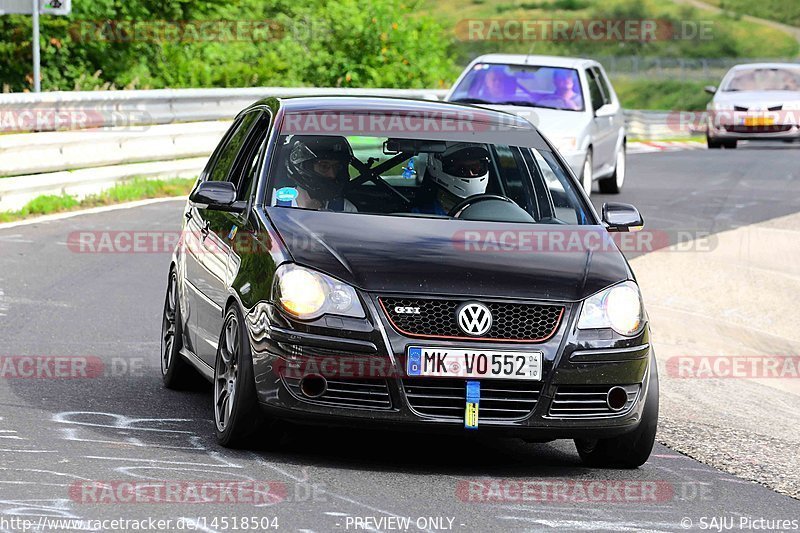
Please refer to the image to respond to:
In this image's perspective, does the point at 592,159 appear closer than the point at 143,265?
No

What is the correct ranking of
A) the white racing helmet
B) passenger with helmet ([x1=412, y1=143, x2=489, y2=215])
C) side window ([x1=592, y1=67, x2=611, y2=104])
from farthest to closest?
side window ([x1=592, y1=67, x2=611, y2=104]) < the white racing helmet < passenger with helmet ([x1=412, y1=143, x2=489, y2=215])

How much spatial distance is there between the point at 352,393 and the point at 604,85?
1462cm

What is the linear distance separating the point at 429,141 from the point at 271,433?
1934 millimetres

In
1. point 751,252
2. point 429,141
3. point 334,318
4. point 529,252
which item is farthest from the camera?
point 751,252

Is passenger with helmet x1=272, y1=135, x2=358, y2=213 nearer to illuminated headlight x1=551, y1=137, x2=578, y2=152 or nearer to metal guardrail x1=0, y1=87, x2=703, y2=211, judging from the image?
metal guardrail x1=0, y1=87, x2=703, y2=211

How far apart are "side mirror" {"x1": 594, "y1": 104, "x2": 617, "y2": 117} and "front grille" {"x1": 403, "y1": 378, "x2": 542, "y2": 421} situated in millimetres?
12524

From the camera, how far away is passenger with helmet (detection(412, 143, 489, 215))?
8477 millimetres

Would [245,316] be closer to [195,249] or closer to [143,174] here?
[195,249]

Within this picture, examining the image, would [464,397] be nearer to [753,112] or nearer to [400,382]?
[400,382]

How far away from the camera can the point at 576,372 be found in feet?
23.6

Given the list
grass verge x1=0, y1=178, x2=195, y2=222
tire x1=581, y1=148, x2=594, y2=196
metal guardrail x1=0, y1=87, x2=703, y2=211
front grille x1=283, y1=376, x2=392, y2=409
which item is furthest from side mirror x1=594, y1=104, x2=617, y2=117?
front grille x1=283, y1=376, x2=392, y2=409

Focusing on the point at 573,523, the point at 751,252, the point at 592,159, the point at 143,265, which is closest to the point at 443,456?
the point at 573,523

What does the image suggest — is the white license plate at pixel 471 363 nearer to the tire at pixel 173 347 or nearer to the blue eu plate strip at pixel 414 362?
the blue eu plate strip at pixel 414 362

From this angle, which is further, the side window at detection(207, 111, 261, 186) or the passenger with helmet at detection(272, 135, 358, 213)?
the side window at detection(207, 111, 261, 186)
